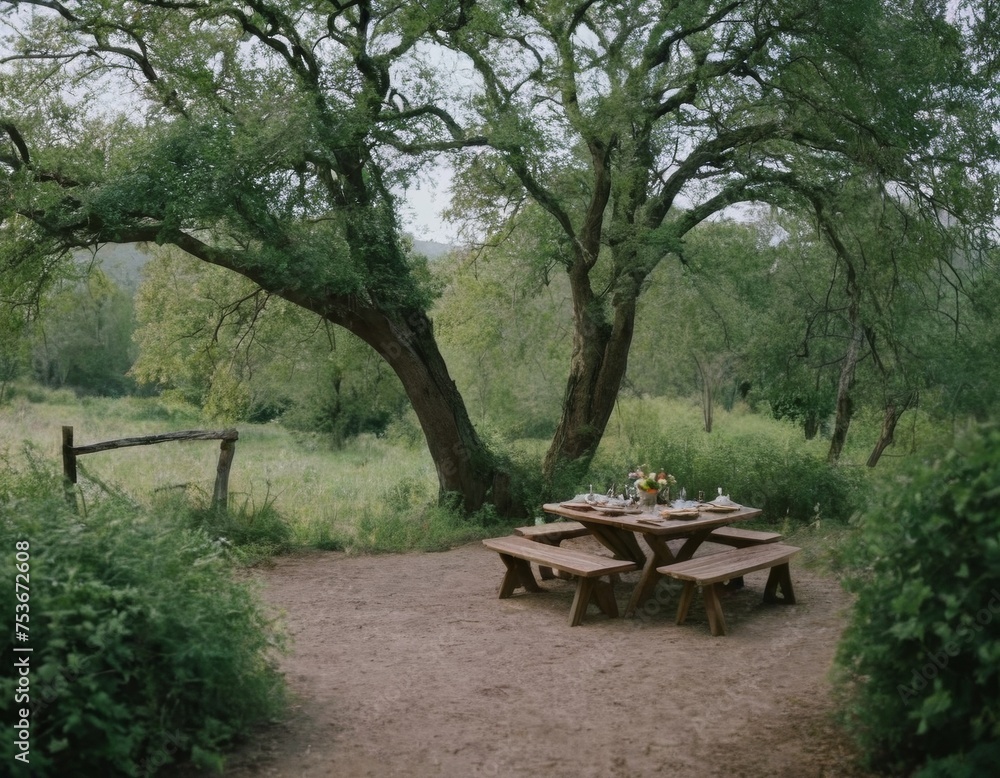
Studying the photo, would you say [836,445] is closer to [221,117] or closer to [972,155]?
[972,155]

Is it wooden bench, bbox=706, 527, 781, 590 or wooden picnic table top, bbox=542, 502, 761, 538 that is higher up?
wooden picnic table top, bbox=542, 502, 761, 538

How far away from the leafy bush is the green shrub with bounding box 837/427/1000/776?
9.32ft

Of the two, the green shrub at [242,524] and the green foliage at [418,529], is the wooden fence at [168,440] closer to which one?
the green shrub at [242,524]

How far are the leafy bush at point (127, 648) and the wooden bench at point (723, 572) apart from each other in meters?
3.34

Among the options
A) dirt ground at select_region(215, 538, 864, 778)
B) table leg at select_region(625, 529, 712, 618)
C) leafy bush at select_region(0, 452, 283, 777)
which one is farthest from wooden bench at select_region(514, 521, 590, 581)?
leafy bush at select_region(0, 452, 283, 777)

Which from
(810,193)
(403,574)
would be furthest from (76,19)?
(810,193)

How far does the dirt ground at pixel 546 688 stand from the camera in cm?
422

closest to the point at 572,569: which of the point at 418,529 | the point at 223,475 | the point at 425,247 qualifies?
the point at 418,529

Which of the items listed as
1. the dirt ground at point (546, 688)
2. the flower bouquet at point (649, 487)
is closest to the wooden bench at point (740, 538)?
the dirt ground at point (546, 688)

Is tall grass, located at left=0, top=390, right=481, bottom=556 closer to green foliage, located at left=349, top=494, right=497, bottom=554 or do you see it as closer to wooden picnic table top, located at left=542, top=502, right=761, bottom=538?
green foliage, located at left=349, top=494, right=497, bottom=554

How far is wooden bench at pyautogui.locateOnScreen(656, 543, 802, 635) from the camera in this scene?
6.70m

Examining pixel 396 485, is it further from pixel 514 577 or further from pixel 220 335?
pixel 514 577

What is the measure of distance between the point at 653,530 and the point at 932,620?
3.89m

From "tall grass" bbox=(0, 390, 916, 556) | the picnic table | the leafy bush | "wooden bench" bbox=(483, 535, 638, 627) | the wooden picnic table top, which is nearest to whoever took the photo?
the leafy bush
